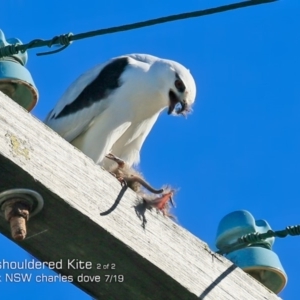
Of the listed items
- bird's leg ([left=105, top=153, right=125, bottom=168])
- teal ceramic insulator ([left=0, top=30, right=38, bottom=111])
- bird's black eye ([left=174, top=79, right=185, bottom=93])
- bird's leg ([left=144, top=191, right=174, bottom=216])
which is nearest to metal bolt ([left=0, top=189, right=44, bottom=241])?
bird's leg ([left=144, top=191, right=174, bottom=216])

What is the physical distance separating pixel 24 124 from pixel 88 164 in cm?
29

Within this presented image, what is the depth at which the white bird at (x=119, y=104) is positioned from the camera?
6.27 m

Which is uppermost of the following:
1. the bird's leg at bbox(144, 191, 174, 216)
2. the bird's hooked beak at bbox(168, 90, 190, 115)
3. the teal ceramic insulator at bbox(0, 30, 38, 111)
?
the bird's hooked beak at bbox(168, 90, 190, 115)

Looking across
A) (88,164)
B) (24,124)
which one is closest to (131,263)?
(88,164)

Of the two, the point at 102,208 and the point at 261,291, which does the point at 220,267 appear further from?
the point at 102,208

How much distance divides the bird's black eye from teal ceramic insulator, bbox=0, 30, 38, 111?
7.75ft

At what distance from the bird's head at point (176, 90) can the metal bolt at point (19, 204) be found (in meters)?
3.45

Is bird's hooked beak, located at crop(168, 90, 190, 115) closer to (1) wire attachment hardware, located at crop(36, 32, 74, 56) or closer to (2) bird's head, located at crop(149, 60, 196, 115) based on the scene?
(2) bird's head, located at crop(149, 60, 196, 115)

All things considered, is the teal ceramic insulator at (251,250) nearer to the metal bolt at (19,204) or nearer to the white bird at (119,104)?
the metal bolt at (19,204)

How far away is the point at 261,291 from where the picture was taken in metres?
3.79

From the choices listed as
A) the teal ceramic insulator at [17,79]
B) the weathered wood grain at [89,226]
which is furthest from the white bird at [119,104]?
the weathered wood grain at [89,226]

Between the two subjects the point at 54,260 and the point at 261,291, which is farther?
the point at 261,291

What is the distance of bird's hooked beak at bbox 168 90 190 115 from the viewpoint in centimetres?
671

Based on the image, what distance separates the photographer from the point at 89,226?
A: 338 cm
